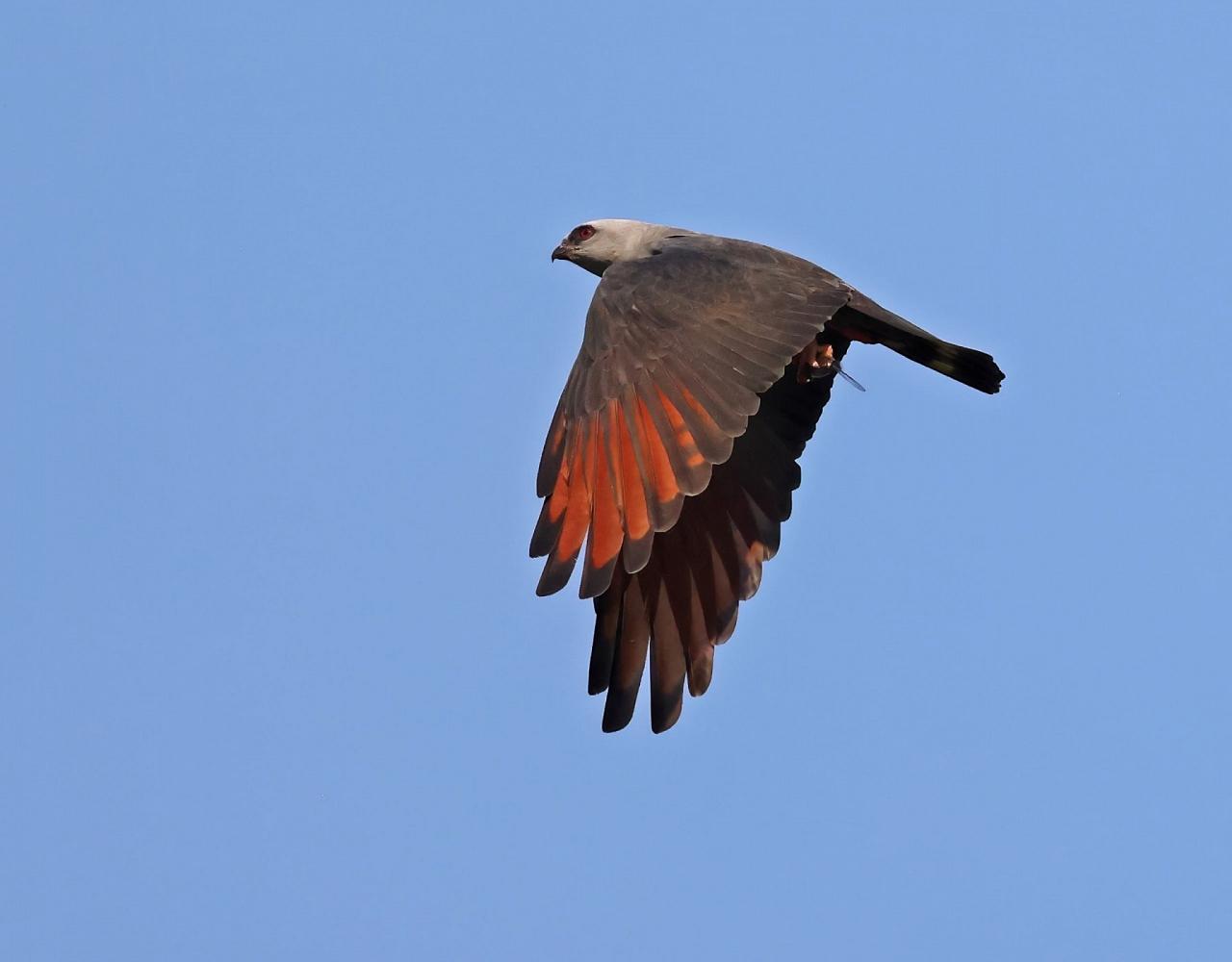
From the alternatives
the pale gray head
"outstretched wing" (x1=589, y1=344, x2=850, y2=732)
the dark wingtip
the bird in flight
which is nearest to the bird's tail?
the bird in flight

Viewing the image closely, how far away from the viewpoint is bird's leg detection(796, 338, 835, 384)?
10.8m

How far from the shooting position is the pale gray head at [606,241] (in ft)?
39.4

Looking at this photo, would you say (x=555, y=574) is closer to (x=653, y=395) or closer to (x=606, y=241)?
(x=653, y=395)

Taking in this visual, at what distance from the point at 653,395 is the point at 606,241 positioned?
3.55 m

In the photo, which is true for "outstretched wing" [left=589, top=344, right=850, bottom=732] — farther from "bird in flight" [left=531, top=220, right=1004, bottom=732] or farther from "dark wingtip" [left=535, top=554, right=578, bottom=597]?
"dark wingtip" [left=535, top=554, right=578, bottom=597]

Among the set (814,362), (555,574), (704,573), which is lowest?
(555,574)

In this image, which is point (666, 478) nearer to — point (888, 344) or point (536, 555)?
point (536, 555)

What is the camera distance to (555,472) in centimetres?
901

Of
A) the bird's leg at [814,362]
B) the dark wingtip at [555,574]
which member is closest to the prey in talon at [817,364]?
the bird's leg at [814,362]

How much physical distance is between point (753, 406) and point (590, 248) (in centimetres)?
385

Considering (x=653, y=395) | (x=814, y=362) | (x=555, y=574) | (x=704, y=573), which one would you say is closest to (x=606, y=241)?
(x=814, y=362)

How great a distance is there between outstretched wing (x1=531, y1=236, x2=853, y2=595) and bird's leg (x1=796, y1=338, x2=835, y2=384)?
81 cm

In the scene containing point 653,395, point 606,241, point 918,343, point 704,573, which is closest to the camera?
point 653,395

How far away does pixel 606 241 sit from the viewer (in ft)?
40.5
